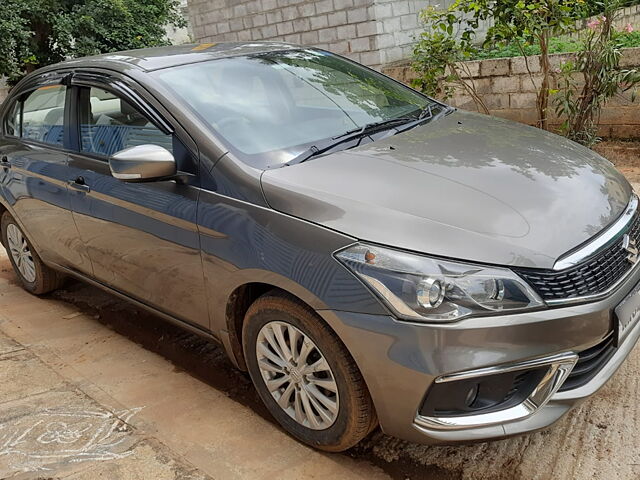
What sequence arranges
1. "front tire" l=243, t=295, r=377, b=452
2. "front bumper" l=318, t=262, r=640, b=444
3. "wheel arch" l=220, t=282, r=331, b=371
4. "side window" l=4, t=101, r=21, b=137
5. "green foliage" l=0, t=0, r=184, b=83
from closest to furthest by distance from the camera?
"front bumper" l=318, t=262, r=640, b=444
"front tire" l=243, t=295, r=377, b=452
"wheel arch" l=220, t=282, r=331, b=371
"side window" l=4, t=101, r=21, b=137
"green foliage" l=0, t=0, r=184, b=83

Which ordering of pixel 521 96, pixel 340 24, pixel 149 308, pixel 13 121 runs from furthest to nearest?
pixel 340 24 → pixel 521 96 → pixel 13 121 → pixel 149 308

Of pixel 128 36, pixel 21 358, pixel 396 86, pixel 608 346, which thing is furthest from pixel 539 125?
pixel 128 36

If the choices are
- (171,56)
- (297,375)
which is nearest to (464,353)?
(297,375)

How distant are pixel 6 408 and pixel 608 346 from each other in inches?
116

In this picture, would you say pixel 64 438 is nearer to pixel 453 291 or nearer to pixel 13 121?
pixel 453 291

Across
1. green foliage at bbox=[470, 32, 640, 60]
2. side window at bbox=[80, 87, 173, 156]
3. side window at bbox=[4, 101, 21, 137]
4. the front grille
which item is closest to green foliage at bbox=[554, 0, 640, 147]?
green foliage at bbox=[470, 32, 640, 60]

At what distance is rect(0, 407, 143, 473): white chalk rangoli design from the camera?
8.91 ft

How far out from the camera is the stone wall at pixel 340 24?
343 inches

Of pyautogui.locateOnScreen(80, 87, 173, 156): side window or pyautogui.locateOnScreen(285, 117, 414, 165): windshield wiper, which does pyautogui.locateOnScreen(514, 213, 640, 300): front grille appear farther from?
pyautogui.locateOnScreen(80, 87, 173, 156): side window

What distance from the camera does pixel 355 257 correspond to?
7.27ft

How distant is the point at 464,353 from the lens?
206 centimetres

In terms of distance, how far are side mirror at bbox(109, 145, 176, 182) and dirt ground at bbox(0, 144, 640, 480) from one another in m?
1.20

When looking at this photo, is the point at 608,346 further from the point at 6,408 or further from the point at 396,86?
the point at 6,408

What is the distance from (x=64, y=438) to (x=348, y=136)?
1999 millimetres
